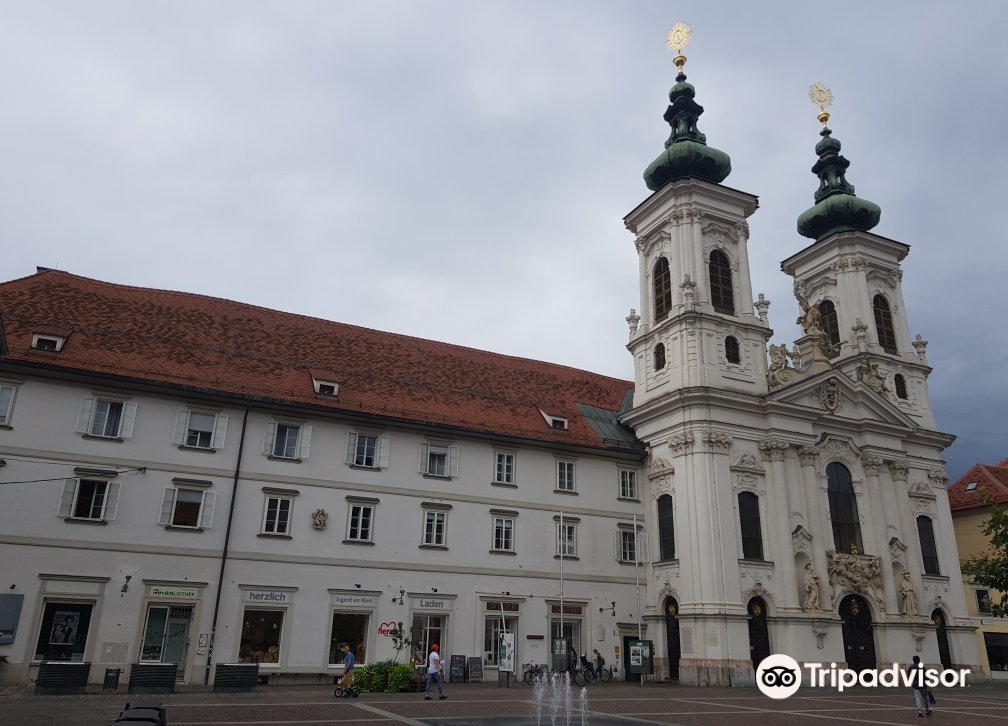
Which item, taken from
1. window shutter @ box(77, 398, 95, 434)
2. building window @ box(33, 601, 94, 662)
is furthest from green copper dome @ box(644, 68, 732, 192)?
building window @ box(33, 601, 94, 662)

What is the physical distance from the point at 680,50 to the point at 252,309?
27.9m

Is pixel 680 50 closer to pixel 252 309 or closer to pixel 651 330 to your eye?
pixel 651 330

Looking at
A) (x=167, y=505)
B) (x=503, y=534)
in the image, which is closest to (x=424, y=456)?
(x=503, y=534)

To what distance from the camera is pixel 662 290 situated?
40031 mm

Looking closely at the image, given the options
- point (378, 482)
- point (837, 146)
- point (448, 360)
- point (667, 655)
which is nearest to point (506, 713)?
point (378, 482)

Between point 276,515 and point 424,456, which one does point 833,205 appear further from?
point 276,515

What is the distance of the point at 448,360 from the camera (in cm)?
3881

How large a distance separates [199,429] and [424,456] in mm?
8674

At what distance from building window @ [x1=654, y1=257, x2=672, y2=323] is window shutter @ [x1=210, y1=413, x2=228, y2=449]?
21070mm

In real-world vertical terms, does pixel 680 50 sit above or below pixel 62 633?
above

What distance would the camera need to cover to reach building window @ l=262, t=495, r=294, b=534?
29234mm

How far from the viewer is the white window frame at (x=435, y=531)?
104 ft

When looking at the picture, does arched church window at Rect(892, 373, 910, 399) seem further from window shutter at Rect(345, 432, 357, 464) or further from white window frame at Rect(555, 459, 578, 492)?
window shutter at Rect(345, 432, 357, 464)

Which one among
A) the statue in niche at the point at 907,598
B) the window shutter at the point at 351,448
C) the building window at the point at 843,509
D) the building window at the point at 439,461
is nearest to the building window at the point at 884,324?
the building window at the point at 843,509
